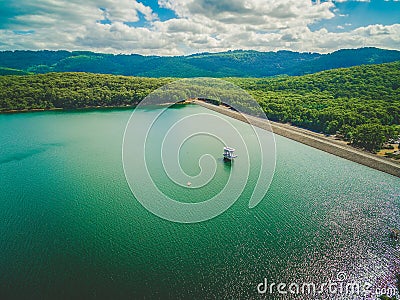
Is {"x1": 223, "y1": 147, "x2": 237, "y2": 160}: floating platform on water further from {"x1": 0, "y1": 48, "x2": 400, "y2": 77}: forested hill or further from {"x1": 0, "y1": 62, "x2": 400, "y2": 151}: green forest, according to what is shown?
{"x1": 0, "y1": 48, "x2": 400, "y2": 77}: forested hill

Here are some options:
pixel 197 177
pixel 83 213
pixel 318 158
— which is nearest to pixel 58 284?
pixel 83 213

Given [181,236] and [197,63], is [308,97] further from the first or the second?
[197,63]

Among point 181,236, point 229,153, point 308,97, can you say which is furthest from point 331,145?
point 308,97

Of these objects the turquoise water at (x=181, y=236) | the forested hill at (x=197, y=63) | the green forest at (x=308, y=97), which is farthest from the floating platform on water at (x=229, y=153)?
the forested hill at (x=197, y=63)

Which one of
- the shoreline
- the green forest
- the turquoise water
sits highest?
the green forest

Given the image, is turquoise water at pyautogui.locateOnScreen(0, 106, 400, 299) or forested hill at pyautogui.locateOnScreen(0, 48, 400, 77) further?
forested hill at pyautogui.locateOnScreen(0, 48, 400, 77)

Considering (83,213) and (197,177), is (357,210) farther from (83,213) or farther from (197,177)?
(83,213)

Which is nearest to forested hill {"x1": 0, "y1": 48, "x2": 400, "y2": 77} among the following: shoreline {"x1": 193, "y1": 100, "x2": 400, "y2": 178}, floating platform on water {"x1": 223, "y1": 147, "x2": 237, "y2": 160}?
shoreline {"x1": 193, "y1": 100, "x2": 400, "y2": 178}
